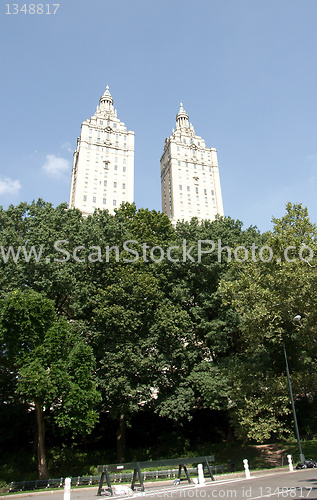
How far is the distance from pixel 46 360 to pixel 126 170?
3266 inches

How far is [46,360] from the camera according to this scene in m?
18.6

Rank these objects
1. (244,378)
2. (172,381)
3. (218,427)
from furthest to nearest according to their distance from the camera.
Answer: (218,427), (172,381), (244,378)

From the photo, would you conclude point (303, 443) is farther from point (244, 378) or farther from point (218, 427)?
point (244, 378)

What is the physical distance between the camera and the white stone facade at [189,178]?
3880 inches

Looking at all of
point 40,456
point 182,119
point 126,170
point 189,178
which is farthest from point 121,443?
point 182,119

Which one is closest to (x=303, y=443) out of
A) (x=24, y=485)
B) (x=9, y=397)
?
(x=24, y=485)

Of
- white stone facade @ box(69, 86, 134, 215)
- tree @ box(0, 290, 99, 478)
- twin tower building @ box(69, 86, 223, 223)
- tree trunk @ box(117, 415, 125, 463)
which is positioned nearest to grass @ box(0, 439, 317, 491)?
tree trunk @ box(117, 415, 125, 463)

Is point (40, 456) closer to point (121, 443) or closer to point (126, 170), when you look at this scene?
point (121, 443)

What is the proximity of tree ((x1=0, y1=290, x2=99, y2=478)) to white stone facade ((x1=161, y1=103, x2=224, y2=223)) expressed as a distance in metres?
76.8

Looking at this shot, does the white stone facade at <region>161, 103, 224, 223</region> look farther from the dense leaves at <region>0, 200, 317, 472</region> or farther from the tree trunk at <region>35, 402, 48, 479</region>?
the tree trunk at <region>35, 402, 48, 479</region>

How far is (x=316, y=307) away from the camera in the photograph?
62.8 feet

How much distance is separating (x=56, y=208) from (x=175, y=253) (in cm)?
1050

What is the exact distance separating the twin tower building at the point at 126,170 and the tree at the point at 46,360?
67943 millimetres

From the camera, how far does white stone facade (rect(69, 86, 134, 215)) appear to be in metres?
A: 90.0
